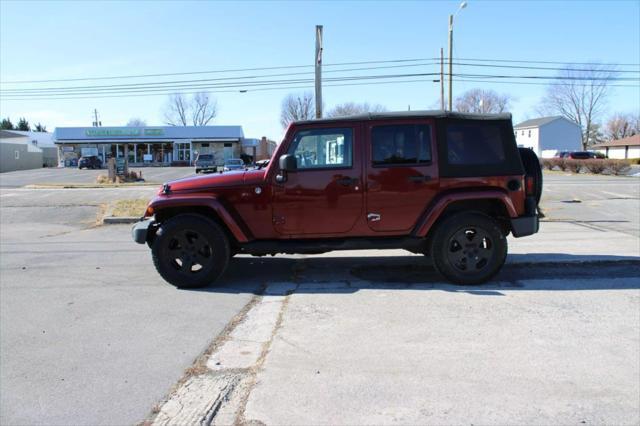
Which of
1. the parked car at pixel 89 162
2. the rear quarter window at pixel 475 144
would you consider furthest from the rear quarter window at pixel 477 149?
the parked car at pixel 89 162

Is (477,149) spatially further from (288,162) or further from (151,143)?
(151,143)

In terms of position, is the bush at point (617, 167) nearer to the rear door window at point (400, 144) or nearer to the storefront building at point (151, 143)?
the rear door window at point (400, 144)

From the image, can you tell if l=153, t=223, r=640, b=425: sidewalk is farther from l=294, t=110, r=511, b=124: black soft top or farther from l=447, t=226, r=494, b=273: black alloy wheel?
l=294, t=110, r=511, b=124: black soft top

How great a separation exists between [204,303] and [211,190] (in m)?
1.38

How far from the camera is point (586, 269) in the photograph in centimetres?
702

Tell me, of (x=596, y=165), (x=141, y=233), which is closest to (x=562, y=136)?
(x=596, y=165)

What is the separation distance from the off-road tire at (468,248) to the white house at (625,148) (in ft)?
255

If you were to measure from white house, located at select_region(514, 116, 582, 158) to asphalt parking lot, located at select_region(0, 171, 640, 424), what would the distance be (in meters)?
81.8

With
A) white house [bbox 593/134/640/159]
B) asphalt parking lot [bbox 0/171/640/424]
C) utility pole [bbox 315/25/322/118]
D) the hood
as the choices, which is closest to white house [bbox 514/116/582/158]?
white house [bbox 593/134/640/159]

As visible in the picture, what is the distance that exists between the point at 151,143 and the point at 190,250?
201ft

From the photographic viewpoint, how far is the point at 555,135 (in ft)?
276

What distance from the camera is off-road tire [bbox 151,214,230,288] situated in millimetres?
6246

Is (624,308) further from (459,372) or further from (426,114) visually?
(426,114)

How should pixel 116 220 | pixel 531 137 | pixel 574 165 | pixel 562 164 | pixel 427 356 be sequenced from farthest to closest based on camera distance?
pixel 531 137 → pixel 562 164 → pixel 574 165 → pixel 116 220 → pixel 427 356
